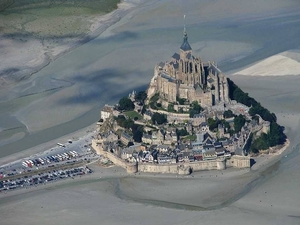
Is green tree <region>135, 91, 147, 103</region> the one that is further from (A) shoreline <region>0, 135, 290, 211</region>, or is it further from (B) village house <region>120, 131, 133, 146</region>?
(A) shoreline <region>0, 135, 290, 211</region>

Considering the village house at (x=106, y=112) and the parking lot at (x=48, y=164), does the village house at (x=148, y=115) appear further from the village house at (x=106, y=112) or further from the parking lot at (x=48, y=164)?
the parking lot at (x=48, y=164)

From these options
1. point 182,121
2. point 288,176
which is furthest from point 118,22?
point 288,176

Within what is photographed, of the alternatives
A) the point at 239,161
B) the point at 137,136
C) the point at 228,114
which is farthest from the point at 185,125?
the point at 239,161

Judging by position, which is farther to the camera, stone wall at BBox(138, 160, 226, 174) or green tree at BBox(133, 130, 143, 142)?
green tree at BBox(133, 130, 143, 142)

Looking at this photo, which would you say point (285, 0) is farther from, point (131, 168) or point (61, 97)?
point (131, 168)

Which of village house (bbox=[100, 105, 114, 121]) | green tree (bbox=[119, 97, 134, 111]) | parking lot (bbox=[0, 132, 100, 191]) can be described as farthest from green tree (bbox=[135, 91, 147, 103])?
parking lot (bbox=[0, 132, 100, 191])

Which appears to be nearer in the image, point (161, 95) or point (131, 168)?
point (131, 168)

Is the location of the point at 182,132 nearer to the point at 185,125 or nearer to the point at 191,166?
the point at 185,125
